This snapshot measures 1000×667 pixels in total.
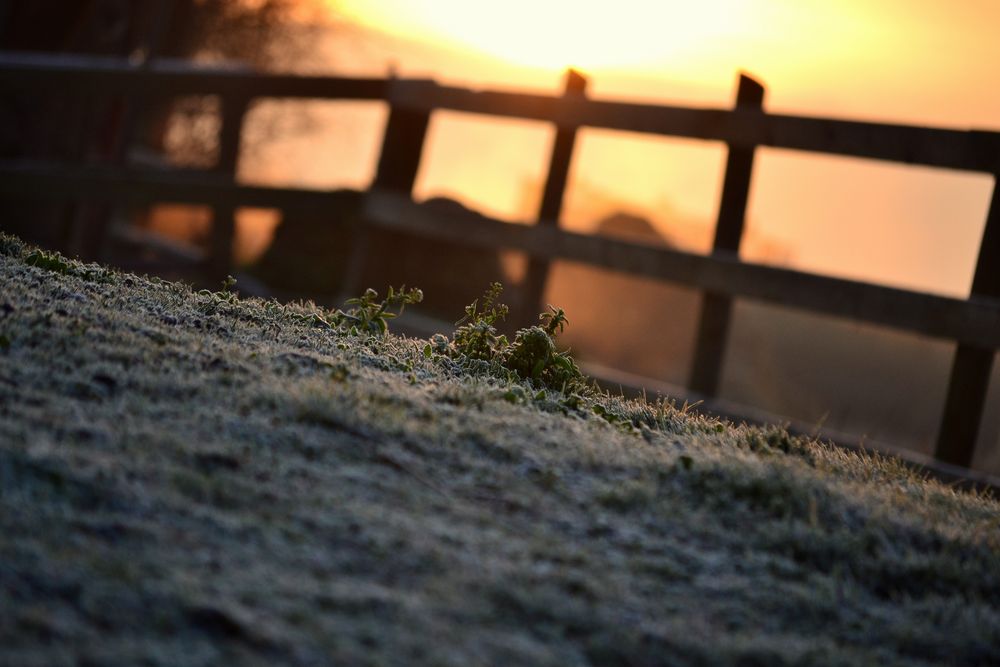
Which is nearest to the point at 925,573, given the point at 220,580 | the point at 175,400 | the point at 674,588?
the point at 674,588

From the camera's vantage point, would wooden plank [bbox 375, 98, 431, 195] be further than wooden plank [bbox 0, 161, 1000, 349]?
Yes

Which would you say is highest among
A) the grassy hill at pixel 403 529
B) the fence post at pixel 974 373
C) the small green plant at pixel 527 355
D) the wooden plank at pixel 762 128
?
the wooden plank at pixel 762 128

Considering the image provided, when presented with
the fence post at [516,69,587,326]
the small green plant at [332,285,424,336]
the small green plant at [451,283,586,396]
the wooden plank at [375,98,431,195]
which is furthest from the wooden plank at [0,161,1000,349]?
the small green plant at [332,285,424,336]

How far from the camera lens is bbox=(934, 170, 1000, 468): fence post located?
19.6ft

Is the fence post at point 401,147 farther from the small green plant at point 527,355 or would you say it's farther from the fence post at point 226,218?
the small green plant at point 527,355

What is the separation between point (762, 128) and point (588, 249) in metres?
1.27

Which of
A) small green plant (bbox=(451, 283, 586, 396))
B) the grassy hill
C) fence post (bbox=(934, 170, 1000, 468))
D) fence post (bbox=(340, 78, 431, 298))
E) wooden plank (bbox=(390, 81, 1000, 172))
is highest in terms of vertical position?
wooden plank (bbox=(390, 81, 1000, 172))

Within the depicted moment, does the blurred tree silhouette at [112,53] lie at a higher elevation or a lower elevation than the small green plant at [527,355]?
higher

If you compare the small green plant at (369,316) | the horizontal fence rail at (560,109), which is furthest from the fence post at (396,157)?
the small green plant at (369,316)

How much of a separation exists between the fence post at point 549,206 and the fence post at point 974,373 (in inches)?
101

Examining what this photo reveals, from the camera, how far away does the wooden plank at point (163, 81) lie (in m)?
9.12

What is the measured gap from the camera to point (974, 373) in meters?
5.97

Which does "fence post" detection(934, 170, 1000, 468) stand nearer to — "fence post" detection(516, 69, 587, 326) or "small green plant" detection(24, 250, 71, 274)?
"fence post" detection(516, 69, 587, 326)

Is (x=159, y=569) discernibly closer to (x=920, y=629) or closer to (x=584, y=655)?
(x=584, y=655)
